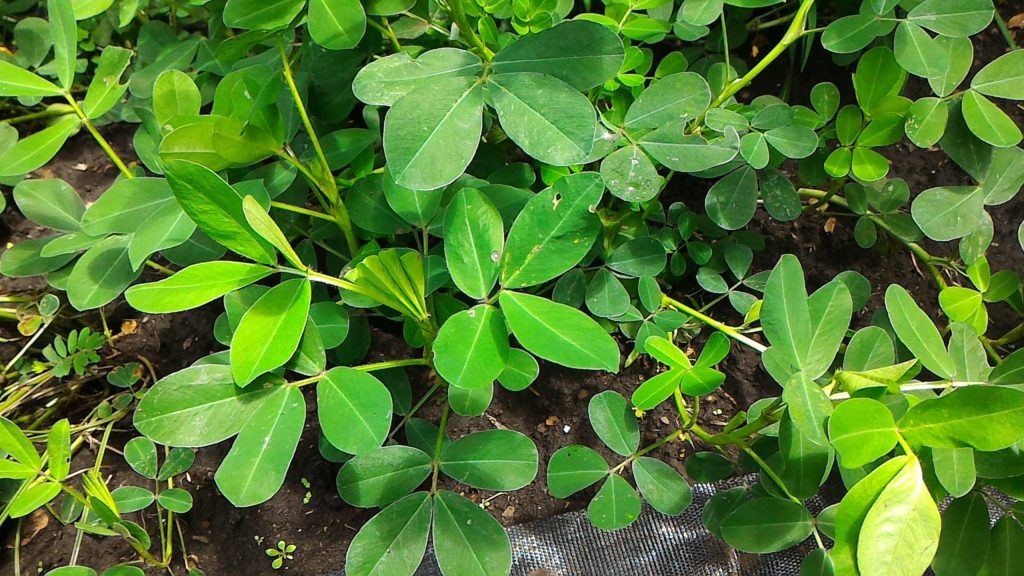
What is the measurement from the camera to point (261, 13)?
0.96 meters

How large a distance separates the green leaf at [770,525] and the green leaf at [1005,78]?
916mm

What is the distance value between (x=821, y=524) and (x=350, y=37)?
44.4 inches

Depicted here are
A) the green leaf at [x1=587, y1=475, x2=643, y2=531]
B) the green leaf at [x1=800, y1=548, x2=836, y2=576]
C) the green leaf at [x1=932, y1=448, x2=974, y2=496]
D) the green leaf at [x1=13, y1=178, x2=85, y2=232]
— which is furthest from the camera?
the green leaf at [x1=13, y1=178, x2=85, y2=232]

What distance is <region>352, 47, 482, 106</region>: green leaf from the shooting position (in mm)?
878

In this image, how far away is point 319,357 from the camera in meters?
0.93

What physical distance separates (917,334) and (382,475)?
35.4 inches

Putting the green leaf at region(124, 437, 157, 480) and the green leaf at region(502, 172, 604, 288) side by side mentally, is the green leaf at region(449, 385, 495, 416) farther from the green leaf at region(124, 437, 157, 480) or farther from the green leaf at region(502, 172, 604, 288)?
the green leaf at region(124, 437, 157, 480)

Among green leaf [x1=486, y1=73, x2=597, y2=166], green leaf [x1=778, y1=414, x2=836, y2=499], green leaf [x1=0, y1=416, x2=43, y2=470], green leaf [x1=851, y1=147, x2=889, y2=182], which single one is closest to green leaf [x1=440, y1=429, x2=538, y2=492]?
green leaf [x1=778, y1=414, x2=836, y2=499]

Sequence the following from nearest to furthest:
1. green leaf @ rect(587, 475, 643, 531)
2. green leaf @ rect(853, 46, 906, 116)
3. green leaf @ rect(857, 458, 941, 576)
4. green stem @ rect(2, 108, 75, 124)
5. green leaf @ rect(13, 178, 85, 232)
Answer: green leaf @ rect(857, 458, 941, 576), green leaf @ rect(587, 475, 643, 531), green leaf @ rect(853, 46, 906, 116), green leaf @ rect(13, 178, 85, 232), green stem @ rect(2, 108, 75, 124)

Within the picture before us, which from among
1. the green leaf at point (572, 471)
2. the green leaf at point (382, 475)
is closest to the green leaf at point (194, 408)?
the green leaf at point (382, 475)

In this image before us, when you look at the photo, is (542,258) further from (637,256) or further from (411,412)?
(411,412)

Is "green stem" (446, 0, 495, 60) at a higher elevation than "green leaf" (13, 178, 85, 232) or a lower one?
higher

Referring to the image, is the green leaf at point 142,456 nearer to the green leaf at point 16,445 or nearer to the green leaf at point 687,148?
the green leaf at point 16,445

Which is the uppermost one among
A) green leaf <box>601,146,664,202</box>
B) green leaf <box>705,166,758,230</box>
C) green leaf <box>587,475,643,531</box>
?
green leaf <box>601,146,664,202</box>
